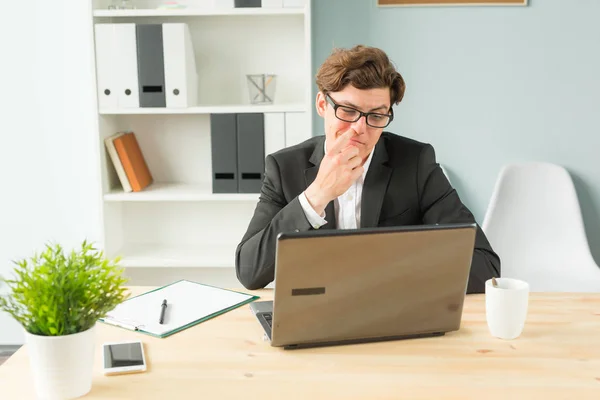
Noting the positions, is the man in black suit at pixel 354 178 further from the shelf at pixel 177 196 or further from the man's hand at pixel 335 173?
the shelf at pixel 177 196

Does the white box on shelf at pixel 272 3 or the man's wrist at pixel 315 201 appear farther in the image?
the white box on shelf at pixel 272 3

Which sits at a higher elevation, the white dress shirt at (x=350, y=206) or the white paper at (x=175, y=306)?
the white dress shirt at (x=350, y=206)

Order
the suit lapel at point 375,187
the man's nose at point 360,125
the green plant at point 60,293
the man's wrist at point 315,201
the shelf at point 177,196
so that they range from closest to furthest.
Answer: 1. the green plant at point 60,293
2. the man's wrist at point 315,201
3. the man's nose at point 360,125
4. the suit lapel at point 375,187
5. the shelf at point 177,196

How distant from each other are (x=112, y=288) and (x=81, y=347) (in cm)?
10

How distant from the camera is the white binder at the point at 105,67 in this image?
263cm

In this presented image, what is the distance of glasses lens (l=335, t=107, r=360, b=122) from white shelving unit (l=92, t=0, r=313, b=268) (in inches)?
38.2

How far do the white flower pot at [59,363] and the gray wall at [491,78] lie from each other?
2030 millimetres

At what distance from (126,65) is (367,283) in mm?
1826

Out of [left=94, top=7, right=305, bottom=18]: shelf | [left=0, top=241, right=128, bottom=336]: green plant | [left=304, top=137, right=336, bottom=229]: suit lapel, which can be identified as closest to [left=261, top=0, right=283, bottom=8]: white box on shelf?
[left=94, top=7, right=305, bottom=18]: shelf

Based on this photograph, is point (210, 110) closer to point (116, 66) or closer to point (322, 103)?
point (116, 66)

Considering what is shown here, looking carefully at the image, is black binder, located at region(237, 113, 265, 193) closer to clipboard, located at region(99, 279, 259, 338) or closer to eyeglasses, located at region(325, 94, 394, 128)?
eyeglasses, located at region(325, 94, 394, 128)

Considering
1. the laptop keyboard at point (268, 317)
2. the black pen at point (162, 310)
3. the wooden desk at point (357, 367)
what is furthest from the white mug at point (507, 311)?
the black pen at point (162, 310)

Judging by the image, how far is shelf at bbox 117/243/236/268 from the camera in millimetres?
2752

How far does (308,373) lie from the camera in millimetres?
1110
